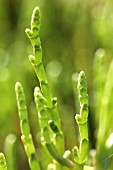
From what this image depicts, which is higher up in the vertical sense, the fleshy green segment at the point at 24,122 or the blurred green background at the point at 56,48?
the blurred green background at the point at 56,48

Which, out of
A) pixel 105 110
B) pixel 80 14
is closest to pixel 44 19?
pixel 80 14

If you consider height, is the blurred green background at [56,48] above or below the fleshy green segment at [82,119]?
above

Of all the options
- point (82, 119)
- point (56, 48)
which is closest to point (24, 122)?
point (82, 119)

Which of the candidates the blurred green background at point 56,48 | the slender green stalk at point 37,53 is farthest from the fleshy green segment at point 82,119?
the blurred green background at point 56,48

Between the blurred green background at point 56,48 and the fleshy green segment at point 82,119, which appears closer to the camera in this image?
the fleshy green segment at point 82,119

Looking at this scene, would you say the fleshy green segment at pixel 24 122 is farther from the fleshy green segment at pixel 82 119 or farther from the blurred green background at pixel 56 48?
the blurred green background at pixel 56 48

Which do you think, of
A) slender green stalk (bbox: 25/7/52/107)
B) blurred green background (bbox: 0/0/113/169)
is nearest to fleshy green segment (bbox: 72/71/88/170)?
slender green stalk (bbox: 25/7/52/107)

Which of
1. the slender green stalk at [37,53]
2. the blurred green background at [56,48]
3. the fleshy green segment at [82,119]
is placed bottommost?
the fleshy green segment at [82,119]

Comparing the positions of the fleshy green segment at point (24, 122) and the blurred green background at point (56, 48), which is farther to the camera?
the blurred green background at point (56, 48)

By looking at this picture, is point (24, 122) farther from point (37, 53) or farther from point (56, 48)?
point (56, 48)
